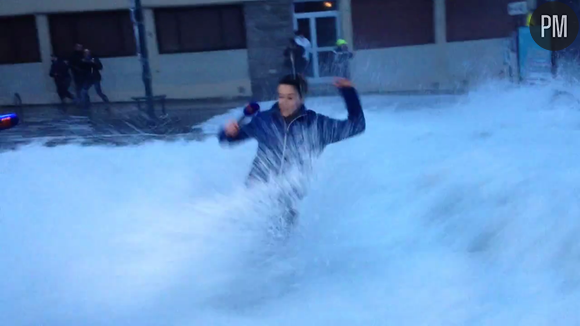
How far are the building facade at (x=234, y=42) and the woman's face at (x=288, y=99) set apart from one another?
13939mm

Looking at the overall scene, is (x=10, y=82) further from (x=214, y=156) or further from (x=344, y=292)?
(x=344, y=292)

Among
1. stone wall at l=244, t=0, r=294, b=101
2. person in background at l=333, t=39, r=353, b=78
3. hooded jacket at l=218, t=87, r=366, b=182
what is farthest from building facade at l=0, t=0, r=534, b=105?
hooded jacket at l=218, t=87, r=366, b=182

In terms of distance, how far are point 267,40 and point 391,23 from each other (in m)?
3.18

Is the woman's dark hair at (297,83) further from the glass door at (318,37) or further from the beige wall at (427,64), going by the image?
the glass door at (318,37)

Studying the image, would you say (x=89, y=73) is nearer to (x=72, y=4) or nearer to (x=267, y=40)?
(x=72, y=4)

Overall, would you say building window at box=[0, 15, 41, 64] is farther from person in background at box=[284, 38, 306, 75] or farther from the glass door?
the glass door

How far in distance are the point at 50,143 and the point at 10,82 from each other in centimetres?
1017

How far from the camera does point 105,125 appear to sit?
538 inches

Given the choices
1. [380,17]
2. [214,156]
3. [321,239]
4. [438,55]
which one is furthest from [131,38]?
[321,239]

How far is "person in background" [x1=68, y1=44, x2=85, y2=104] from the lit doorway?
5363mm

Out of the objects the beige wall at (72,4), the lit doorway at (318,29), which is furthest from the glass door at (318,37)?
the beige wall at (72,4)

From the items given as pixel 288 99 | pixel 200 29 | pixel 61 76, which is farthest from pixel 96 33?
pixel 288 99

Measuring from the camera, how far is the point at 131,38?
1925 centimetres

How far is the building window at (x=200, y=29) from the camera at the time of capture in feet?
62.7
